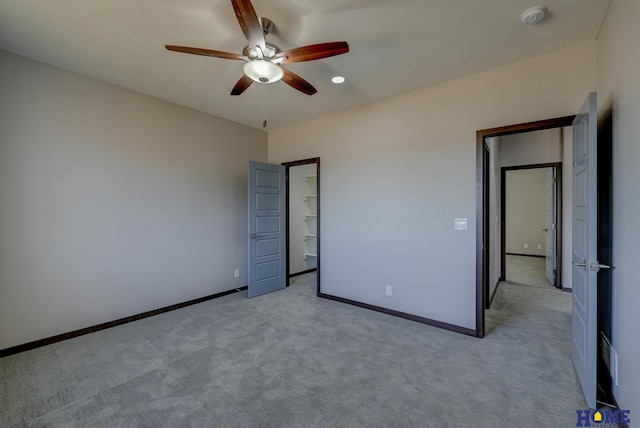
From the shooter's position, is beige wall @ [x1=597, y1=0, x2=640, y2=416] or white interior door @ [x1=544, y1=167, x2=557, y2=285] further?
white interior door @ [x1=544, y1=167, x2=557, y2=285]

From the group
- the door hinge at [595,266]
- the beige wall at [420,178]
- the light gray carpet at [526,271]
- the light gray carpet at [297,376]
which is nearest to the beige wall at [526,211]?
the light gray carpet at [526,271]

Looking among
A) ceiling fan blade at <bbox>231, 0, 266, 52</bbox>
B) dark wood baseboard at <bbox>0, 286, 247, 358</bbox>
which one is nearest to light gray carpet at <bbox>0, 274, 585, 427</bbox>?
dark wood baseboard at <bbox>0, 286, 247, 358</bbox>

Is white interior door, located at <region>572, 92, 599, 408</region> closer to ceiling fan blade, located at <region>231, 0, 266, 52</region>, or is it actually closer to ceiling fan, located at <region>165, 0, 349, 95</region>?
ceiling fan, located at <region>165, 0, 349, 95</region>

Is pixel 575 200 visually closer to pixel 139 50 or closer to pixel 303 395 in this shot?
pixel 303 395

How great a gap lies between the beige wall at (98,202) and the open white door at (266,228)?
1.52 ft

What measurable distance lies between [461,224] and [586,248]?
3.79ft

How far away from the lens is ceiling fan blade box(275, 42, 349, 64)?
1.85 metres

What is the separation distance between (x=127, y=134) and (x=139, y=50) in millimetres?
1158

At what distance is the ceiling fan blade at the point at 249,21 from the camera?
153cm

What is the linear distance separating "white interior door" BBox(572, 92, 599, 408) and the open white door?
3.62 meters

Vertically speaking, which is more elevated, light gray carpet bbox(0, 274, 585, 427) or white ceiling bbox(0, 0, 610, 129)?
white ceiling bbox(0, 0, 610, 129)

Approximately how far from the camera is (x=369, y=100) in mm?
3596

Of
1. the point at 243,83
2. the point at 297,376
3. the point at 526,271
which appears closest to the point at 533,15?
the point at 243,83

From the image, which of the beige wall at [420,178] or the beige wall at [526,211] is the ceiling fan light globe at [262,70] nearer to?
the beige wall at [420,178]
